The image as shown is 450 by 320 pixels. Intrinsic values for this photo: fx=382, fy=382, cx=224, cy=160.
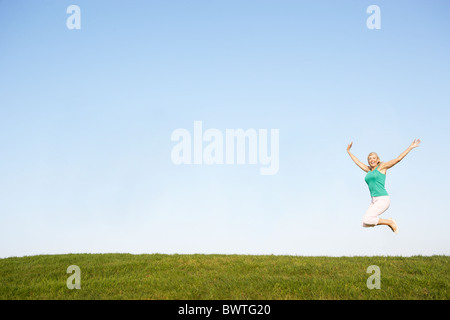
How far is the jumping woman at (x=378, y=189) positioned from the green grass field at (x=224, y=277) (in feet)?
7.12

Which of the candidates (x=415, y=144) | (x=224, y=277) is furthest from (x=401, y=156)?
(x=224, y=277)

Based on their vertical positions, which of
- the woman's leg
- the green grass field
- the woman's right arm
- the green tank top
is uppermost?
the woman's right arm

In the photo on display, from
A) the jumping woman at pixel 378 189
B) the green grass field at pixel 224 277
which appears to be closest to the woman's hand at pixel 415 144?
the jumping woman at pixel 378 189

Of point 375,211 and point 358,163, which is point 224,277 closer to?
point 375,211

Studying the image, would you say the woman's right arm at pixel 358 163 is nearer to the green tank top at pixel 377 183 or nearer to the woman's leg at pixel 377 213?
the green tank top at pixel 377 183

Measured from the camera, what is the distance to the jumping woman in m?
12.9

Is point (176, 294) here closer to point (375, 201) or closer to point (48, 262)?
point (375, 201)

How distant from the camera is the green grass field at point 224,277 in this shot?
12.3m

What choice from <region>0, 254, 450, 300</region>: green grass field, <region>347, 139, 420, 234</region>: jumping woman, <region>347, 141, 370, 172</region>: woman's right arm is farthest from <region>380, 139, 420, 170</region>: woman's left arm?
<region>0, 254, 450, 300</region>: green grass field

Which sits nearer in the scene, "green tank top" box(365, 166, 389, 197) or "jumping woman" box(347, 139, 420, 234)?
"jumping woman" box(347, 139, 420, 234)

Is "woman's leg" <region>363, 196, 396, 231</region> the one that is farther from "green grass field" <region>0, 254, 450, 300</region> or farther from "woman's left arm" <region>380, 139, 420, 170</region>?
"green grass field" <region>0, 254, 450, 300</region>

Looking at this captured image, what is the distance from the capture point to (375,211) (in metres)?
13.0
